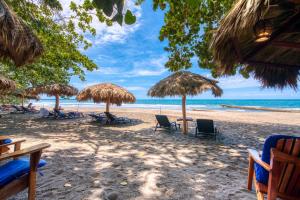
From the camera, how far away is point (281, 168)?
1945 millimetres

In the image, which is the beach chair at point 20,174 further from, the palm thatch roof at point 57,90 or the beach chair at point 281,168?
the palm thatch roof at point 57,90

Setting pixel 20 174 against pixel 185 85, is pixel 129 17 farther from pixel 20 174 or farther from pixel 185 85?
pixel 185 85

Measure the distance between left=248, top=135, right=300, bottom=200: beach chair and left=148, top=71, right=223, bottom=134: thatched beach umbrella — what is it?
5389mm

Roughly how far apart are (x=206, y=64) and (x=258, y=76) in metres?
2.43

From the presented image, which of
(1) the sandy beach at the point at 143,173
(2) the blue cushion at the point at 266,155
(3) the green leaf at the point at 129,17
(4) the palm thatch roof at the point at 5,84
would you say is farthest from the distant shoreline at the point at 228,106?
(3) the green leaf at the point at 129,17

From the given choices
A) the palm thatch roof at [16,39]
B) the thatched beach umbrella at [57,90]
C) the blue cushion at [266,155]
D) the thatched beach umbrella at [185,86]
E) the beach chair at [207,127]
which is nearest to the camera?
the blue cushion at [266,155]

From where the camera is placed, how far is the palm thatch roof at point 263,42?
224 cm

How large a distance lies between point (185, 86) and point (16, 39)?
5832 mm

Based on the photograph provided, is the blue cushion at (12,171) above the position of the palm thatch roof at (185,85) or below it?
below

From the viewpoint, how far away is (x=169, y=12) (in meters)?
5.39

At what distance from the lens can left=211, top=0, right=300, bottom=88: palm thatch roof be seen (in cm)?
224

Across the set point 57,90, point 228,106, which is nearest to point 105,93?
point 57,90

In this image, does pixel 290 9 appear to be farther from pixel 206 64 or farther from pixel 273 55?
pixel 206 64

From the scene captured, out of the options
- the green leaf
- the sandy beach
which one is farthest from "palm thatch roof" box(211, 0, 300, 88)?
the sandy beach
